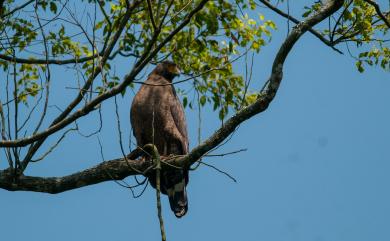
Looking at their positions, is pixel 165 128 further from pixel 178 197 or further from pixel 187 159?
pixel 187 159

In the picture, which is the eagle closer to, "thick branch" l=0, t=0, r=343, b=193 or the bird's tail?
the bird's tail

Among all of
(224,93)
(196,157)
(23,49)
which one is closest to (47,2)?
(23,49)

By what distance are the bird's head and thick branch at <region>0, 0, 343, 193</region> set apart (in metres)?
2.26

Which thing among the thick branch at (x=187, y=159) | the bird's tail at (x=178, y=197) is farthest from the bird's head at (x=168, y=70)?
the thick branch at (x=187, y=159)

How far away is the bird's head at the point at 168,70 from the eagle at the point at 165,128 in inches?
25.5

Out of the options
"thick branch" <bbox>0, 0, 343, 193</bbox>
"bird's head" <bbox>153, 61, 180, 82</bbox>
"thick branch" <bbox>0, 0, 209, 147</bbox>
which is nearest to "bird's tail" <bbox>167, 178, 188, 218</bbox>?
"thick branch" <bbox>0, 0, 343, 193</bbox>

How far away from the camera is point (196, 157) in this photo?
16.8 feet

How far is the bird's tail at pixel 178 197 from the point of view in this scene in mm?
6906

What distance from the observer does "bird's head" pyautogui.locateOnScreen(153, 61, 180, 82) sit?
7.80 metres

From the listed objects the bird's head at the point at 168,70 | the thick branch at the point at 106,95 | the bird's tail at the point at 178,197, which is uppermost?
the bird's head at the point at 168,70

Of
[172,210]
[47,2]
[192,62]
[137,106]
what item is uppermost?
[47,2]

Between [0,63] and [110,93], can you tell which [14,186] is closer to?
[110,93]

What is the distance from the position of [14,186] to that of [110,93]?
151 cm

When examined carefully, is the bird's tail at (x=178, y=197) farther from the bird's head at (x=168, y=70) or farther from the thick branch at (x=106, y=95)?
the thick branch at (x=106, y=95)
